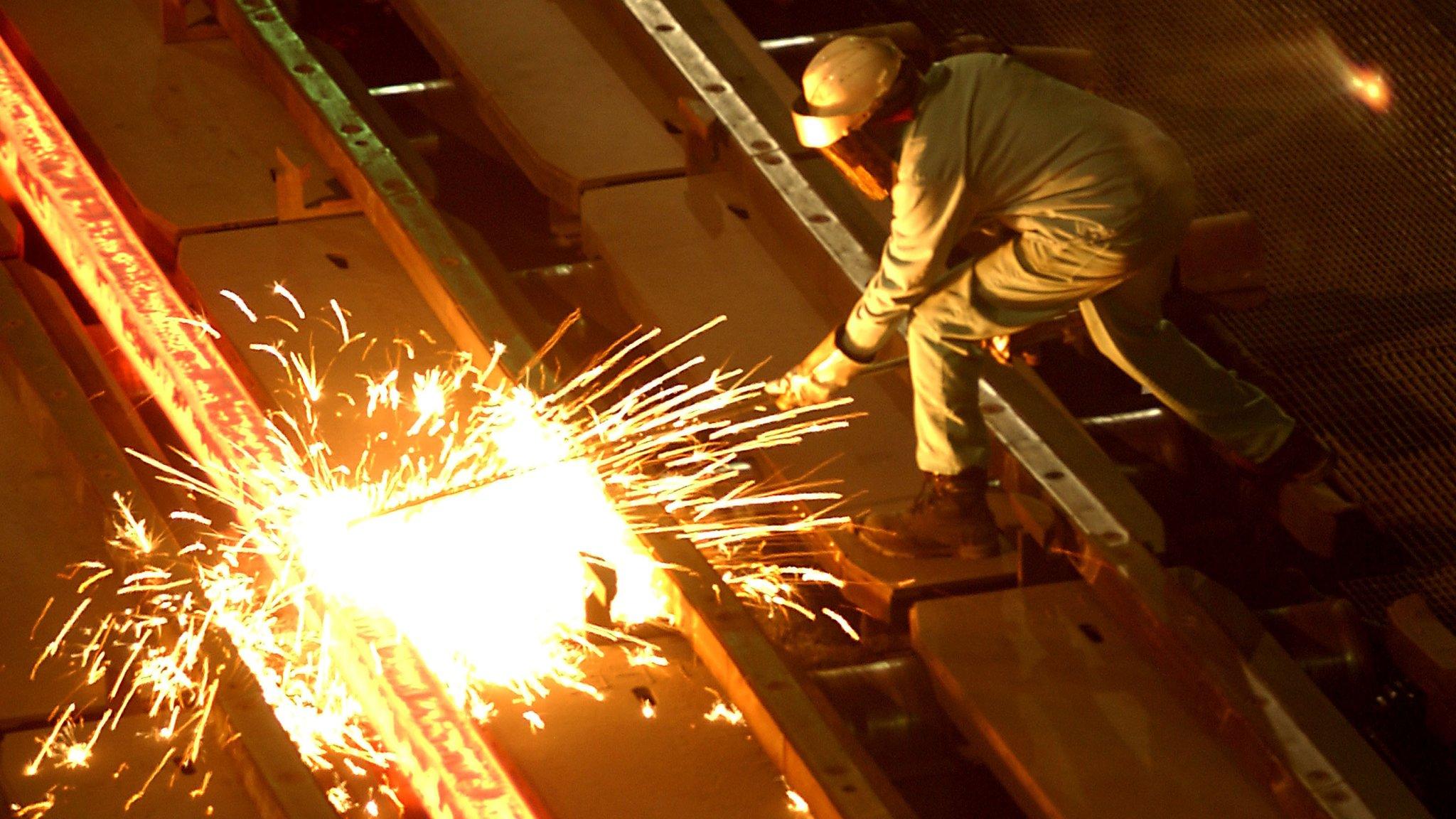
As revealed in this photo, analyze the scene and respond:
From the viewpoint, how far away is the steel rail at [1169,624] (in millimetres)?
4137

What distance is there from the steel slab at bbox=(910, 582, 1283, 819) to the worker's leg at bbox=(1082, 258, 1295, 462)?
51cm

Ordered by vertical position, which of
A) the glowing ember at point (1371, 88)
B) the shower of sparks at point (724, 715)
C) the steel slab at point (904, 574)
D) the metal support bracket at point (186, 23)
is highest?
the metal support bracket at point (186, 23)

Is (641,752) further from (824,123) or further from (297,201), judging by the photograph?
(297,201)

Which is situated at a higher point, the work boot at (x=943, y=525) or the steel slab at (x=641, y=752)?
the work boot at (x=943, y=525)

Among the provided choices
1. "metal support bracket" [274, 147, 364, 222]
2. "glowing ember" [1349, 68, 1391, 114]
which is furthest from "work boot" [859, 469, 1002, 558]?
"glowing ember" [1349, 68, 1391, 114]

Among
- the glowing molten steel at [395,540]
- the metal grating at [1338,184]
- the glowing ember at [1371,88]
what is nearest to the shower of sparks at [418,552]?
the glowing molten steel at [395,540]

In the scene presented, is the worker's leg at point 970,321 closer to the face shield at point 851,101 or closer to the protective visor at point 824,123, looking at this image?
the face shield at point 851,101

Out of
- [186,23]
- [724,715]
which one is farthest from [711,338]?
[186,23]

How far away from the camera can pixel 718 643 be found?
4.16 m

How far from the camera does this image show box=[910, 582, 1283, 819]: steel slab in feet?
13.5

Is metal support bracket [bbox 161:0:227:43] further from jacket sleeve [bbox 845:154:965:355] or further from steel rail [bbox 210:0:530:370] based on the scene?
jacket sleeve [bbox 845:154:965:355]

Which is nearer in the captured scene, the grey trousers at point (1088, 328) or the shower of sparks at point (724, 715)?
the shower of sparks at point (724, 715)

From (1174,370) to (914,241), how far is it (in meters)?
0.77

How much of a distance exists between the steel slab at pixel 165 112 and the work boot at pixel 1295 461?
2.59 meters
